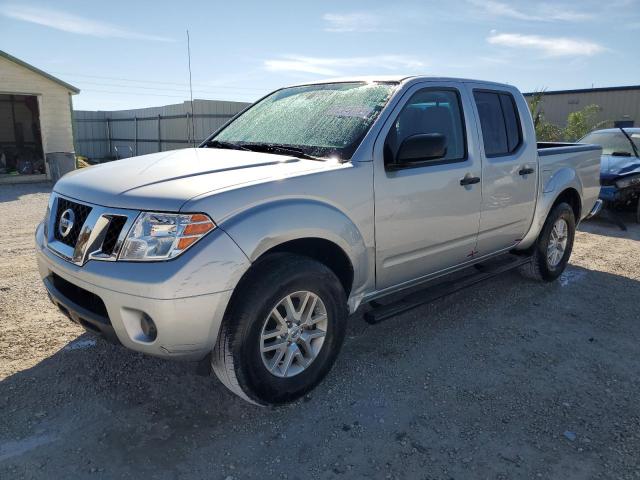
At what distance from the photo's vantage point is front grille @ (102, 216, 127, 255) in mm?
2486

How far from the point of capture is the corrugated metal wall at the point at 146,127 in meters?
19.1

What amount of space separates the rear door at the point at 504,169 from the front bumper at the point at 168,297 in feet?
7.88

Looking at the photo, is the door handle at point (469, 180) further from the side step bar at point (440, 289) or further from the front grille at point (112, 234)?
the front grille at point (112, 234)

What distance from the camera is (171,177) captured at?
107 inches

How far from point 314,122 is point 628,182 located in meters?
7.19

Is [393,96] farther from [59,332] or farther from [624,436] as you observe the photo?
[59,332]

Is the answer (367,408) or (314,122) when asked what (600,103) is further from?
(367,408)

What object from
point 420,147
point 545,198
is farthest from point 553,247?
point 420,147

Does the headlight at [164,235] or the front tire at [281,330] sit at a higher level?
the headlight at [164,235]

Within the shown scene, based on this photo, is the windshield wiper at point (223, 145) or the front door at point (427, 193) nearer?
the front door at point (427, 193)

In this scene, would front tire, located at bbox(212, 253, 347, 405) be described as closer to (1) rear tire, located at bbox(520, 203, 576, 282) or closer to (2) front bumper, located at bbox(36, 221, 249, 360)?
(2) front bumper, located at bbox(36, 221, 249, 360)

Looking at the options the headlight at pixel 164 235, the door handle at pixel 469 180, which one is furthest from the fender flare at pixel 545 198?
the headlight at pixel 164 235

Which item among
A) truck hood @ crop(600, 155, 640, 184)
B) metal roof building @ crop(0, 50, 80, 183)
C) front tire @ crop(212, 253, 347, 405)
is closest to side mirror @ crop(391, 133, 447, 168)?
front tire @ crop(212, 253, 347, 405)

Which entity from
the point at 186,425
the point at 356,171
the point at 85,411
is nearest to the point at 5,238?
the point at 85,411
